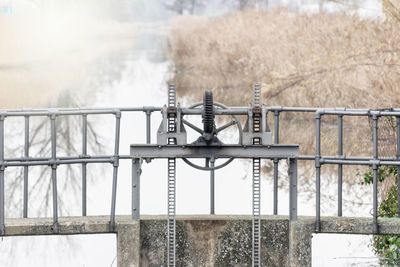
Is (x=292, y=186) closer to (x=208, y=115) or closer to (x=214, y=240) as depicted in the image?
(x=214, y=240)

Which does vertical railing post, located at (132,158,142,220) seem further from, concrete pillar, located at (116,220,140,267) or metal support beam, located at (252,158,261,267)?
metal support beam, located at (252,158,261,267)

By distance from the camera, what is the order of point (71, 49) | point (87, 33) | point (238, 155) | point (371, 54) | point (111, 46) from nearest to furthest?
point (238, 155) < point (371, 54) < point (71, 49) < point (111, 46) < point (87, 33)

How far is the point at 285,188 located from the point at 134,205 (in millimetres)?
6800

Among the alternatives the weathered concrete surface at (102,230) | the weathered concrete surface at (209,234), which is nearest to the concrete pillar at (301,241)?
the weathered concrete surface at (209,234)

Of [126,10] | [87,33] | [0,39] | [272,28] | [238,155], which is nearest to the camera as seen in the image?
[238,155]

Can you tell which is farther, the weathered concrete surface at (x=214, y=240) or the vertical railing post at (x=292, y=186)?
the weathered concrete surface at (x=214, y=240)

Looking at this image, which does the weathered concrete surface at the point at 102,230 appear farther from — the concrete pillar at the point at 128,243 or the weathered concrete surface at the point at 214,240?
the weathered concrete surface at the point at 214,240

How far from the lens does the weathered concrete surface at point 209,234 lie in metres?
8.25

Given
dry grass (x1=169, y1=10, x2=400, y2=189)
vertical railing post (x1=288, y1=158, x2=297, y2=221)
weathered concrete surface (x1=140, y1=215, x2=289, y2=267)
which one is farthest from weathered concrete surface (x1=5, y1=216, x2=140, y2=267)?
dry grass (x1=169, y1=10, x2=400, y2=189)

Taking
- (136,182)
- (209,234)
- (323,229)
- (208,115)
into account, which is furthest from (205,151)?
(323,229)

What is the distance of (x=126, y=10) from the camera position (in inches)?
3142

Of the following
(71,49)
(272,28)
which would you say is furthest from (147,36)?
(272,28)

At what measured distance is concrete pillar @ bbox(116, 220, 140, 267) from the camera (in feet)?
27.2

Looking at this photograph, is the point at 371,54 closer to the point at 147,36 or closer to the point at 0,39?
the point at 0,39
